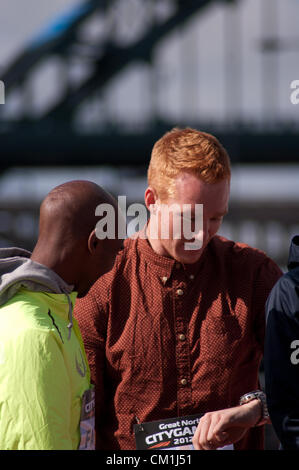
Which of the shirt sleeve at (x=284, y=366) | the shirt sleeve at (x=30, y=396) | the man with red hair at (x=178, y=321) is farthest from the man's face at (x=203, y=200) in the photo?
the shirt sleeve at (x=30, y=396)

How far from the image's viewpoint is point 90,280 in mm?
2549

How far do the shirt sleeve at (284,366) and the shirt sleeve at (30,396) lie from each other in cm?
60

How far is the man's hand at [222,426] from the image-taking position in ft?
9.00

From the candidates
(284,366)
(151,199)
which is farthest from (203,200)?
(284,366)

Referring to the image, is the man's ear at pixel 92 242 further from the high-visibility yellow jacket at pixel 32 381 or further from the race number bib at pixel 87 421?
the race number bib at pixel 87 421

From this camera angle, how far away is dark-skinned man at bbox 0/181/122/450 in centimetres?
220

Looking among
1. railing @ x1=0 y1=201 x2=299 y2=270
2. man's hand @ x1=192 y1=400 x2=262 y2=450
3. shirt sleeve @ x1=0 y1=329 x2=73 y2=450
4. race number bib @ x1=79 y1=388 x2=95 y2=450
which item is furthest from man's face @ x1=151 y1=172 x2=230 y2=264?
railing @ x1=0 y1=201 x2=299 y2=270

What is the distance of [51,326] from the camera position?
2312 mm

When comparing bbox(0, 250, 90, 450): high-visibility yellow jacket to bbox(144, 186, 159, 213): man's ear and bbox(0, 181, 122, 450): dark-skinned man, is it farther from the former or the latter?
A: bbox(144, 186, 159, 213): man's ear

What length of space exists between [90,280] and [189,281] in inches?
23.8

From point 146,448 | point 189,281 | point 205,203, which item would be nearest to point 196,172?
point 205,203

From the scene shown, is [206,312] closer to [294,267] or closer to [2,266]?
[294,267]

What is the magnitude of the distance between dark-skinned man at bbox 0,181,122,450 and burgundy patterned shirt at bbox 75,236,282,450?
413mm

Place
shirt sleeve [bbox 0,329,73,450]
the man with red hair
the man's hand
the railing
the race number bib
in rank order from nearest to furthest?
1. shirt sleeve [bbox 0,329,73,450]
2. the race number bib
3. the man's hand
4. the man with red hair
5. the railing
